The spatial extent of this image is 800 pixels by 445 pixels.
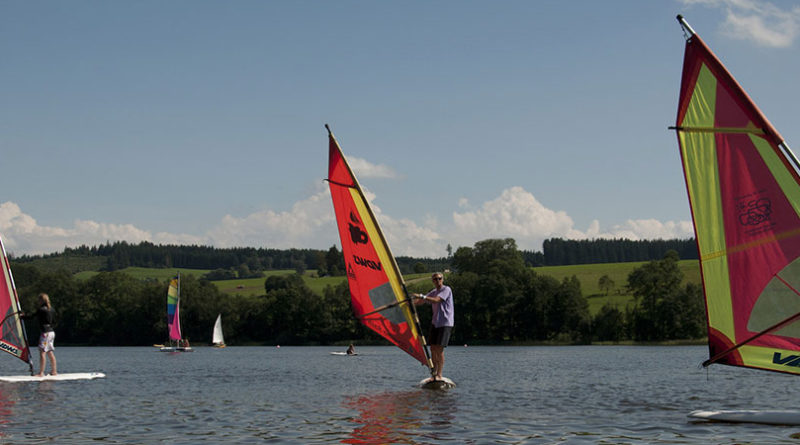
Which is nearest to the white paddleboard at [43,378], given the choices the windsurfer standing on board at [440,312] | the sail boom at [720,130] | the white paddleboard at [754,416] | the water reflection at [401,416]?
the water reflection at [401,416]

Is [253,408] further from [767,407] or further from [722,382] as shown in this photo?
[722,382]

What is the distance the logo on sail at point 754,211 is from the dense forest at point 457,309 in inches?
3597

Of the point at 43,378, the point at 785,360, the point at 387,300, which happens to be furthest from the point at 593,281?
the point at 785,360

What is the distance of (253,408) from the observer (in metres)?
17.9

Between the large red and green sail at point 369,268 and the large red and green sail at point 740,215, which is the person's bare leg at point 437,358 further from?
the large red and green sail at point 740,215

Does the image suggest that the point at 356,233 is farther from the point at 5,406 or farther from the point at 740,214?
the point at 740,214

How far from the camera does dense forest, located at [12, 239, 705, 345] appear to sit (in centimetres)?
10706

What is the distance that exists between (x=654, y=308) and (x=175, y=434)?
99.8 meters

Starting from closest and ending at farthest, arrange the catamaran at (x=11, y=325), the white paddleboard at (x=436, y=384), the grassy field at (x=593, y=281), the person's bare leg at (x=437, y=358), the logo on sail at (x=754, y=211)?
the logo on sail at (x=754, y=211) → the person's bare leg at (x=437, y=358) → the white paddleboard at (x=436, y=384) → the catamaran at (x=11, y=325) → the grassy field at (x=593, y=281)

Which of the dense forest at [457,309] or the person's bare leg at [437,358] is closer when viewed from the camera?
the person's bare leg at [437,358]

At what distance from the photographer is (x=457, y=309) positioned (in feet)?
378

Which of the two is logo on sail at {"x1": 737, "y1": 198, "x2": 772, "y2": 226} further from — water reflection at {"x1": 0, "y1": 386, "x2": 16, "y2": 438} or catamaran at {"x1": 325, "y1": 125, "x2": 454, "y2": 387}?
water reflection at {"x1": 0, "y1": 386, "x2": 16, "y2": 438}

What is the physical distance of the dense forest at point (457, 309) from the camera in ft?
351

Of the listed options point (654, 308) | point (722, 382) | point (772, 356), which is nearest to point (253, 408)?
point (772, 356)
